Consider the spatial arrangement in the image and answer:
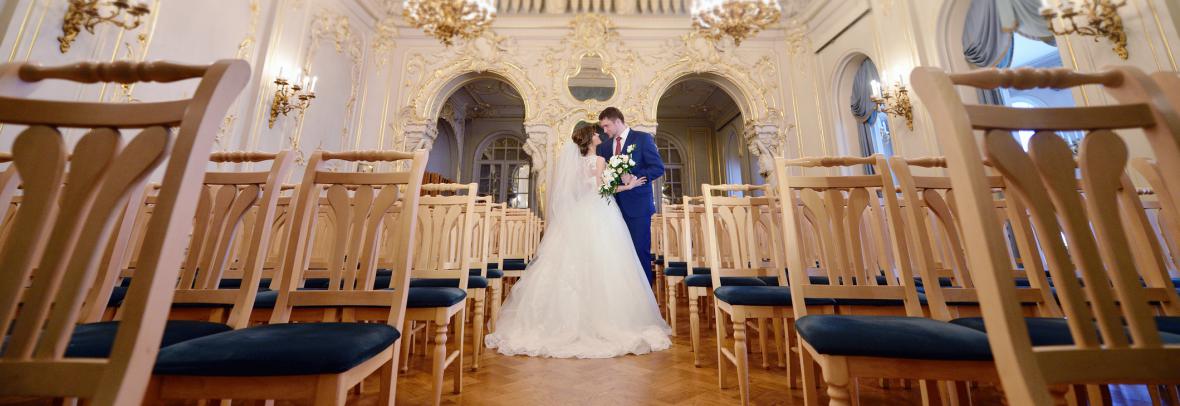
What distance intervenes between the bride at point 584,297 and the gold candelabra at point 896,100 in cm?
384

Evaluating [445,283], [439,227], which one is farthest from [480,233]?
[445,283]

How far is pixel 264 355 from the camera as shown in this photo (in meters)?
0.70

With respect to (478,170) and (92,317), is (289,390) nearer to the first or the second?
(92,317)

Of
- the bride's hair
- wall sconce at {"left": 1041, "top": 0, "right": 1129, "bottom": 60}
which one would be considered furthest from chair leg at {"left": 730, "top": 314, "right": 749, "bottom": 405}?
wall sconce at {"left": 1041, "top": 0, "right": 1129, "bottom": 60}

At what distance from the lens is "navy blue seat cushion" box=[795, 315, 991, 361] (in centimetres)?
76

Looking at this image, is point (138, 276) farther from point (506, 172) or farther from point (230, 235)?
point (506, 172)

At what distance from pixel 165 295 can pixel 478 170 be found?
31.9 ft

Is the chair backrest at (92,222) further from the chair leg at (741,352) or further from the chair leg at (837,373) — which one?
the chair leg at (741,352)

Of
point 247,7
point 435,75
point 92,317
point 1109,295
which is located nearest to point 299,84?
point 247,7

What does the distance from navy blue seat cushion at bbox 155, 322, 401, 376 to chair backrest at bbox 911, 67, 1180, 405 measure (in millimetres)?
1023

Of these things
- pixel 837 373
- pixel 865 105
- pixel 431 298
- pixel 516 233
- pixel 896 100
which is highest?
pixel 865 105

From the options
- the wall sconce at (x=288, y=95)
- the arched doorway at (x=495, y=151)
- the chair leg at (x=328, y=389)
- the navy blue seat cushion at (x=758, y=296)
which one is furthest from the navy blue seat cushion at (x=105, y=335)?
the arched doorway at (x=495, y=151)

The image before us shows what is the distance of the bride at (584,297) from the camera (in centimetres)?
224

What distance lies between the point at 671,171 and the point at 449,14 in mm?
6941
